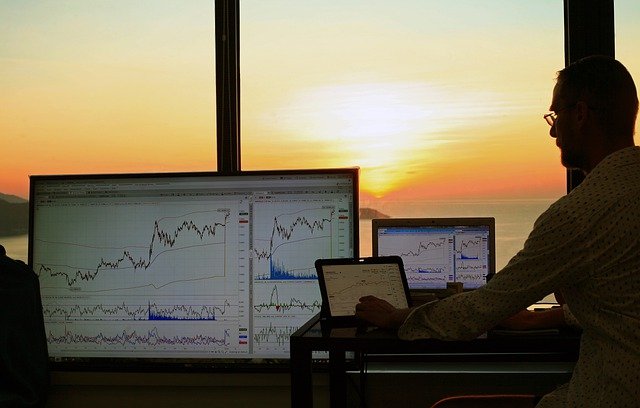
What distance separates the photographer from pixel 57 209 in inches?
105

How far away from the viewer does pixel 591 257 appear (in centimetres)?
155

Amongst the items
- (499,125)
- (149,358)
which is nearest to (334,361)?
(149,358)

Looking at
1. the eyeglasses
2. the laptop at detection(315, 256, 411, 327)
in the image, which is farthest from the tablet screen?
the eyeglasses

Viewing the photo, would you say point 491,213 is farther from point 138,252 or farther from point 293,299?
point 138,252

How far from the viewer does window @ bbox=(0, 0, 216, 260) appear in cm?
293

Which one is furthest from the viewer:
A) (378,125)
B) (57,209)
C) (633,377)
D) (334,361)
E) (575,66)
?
(378,125)

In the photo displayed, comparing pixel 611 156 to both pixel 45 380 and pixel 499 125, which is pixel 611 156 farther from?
pixel 45 380

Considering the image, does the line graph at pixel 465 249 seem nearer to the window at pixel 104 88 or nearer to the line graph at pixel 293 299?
the line graph at pixel 293 299

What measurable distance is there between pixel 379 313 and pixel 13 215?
1.73 m

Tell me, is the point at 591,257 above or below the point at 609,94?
below

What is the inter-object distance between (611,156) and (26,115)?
91.2 inches

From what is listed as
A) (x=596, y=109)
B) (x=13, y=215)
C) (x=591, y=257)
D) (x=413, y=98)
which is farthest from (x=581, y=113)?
(x=13, y=215)

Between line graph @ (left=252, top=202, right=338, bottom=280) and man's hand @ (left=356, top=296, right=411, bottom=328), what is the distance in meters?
0.52

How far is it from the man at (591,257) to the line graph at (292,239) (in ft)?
2.62
